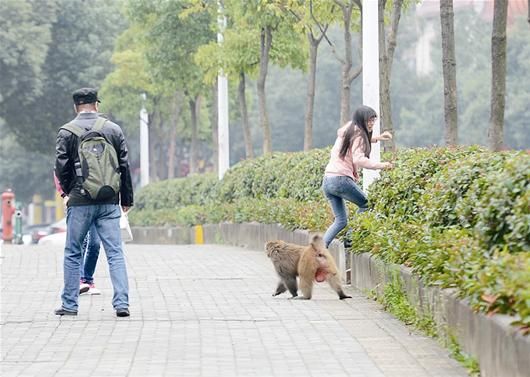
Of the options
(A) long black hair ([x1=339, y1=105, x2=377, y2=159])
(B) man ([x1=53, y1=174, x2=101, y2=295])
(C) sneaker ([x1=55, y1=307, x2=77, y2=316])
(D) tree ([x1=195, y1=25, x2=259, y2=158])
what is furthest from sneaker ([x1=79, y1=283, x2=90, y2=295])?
(D) tree ([x1=195, y1=25, x2=259, y2=158])

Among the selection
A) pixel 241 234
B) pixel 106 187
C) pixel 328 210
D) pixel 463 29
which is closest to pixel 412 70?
pixel 463 29

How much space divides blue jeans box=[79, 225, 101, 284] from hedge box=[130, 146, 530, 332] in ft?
8.24

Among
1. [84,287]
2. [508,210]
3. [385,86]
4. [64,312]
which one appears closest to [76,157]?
[64,312]

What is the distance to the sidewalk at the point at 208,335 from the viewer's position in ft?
30.3

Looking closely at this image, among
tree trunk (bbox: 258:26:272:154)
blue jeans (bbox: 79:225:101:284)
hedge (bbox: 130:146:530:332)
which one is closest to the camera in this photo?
hedge (bbox: 130:146:530:332)

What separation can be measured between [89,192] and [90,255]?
1990 mm

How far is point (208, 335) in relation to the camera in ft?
35.4

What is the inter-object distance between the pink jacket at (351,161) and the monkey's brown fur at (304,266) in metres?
1.29

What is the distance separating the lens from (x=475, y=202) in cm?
1016

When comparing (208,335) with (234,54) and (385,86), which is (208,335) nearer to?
(385,86)

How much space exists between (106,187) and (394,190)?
339 centimetres

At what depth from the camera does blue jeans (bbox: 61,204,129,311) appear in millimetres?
12109

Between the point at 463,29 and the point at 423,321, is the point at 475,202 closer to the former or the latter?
the point at 423,321

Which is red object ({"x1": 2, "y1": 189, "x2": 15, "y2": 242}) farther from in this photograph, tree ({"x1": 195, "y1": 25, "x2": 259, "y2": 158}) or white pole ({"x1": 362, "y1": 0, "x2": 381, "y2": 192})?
white pole ({"x1": 362, "y1": 0, "x2": 381, "y2": 192})
